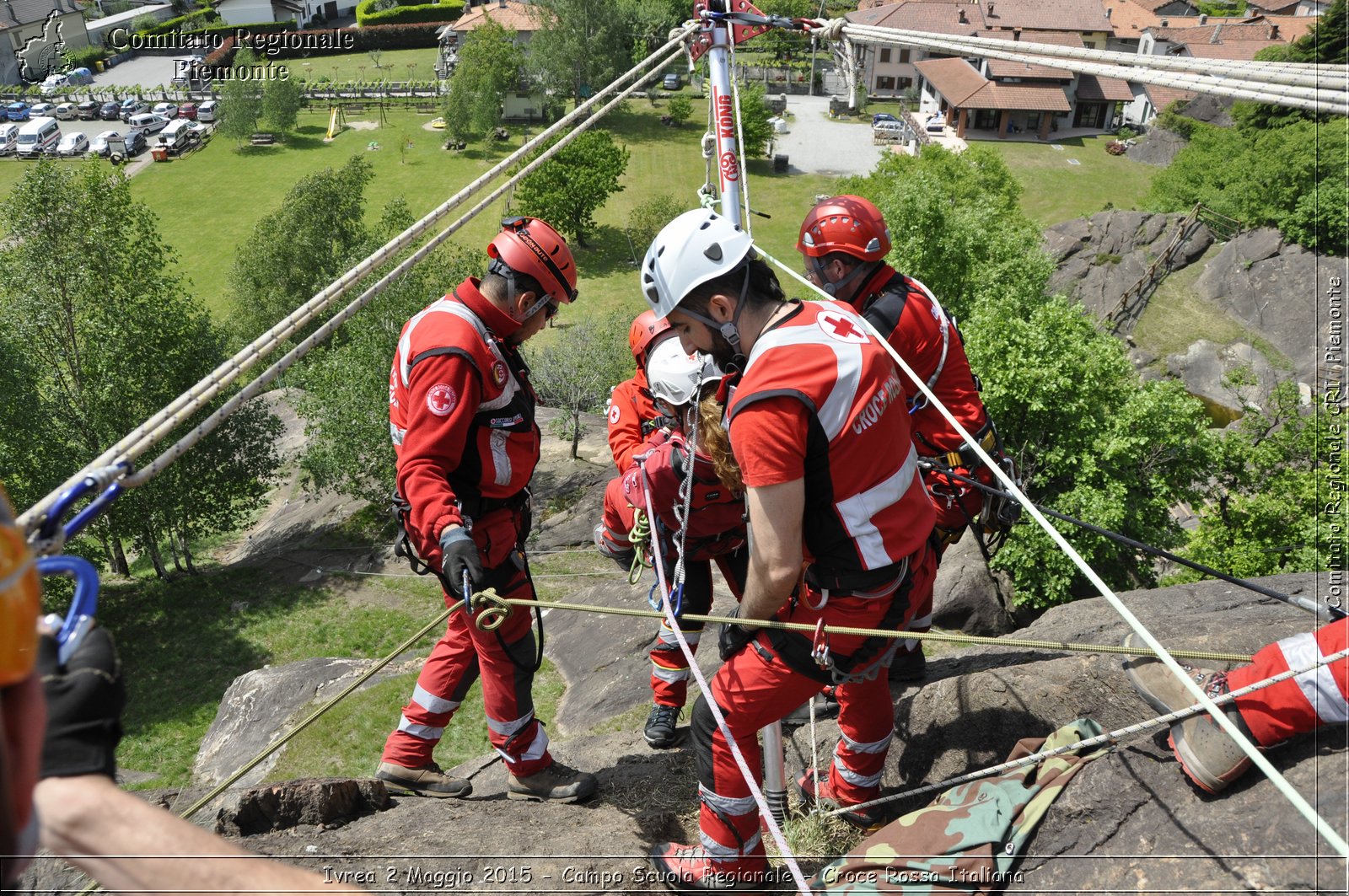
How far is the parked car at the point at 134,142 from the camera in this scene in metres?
69.1

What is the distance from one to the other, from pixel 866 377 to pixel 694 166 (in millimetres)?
70644

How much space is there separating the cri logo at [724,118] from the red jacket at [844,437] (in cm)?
250

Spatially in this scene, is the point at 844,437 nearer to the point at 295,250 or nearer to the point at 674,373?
the point at 674,373

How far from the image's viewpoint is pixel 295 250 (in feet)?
144

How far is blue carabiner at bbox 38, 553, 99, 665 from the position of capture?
6.44 ft

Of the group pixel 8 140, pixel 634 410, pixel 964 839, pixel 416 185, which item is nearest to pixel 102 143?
pixel 8 140

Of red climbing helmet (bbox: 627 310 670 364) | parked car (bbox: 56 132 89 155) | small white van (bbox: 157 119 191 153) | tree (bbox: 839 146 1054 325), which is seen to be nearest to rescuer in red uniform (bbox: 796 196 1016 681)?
red climbing helmet (bbox: 627 310 670 364)

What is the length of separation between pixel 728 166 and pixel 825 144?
231ft

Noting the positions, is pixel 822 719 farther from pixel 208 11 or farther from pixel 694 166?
pixel 208 11

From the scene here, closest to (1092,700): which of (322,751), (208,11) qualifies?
(322,751)

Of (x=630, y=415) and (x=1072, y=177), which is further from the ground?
(x=630, y=415)

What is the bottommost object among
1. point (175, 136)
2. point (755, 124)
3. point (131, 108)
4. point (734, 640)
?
point (755, 124)

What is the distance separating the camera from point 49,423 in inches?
891

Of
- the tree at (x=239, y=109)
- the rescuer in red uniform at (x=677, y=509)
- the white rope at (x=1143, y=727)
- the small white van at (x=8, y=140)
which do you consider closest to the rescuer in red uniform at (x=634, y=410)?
the rescuer in red uniform at (x=677, y=509)
